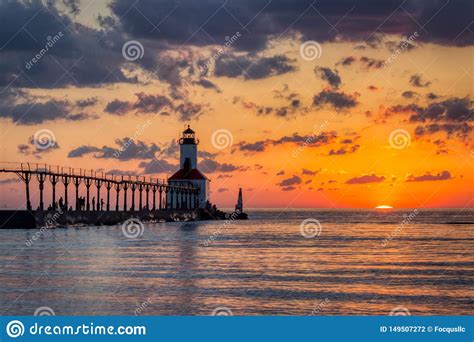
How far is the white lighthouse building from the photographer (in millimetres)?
138625

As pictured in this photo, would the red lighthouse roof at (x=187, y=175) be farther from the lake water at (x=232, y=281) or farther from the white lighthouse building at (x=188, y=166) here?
the lake water at (x=232, y=281)

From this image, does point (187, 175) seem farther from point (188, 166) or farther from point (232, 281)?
point (232, 281)

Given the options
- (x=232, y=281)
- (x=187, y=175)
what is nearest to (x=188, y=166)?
(x=187, y=175)

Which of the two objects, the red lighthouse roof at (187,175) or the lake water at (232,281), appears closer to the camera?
the lake water at (232,281)

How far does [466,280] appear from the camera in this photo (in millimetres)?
36594

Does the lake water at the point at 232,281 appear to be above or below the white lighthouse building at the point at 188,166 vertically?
below

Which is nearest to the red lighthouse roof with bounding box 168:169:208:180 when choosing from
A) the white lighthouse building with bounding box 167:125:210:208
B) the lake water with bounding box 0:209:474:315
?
the white lighthouse building with bounding box 167:125:210:208

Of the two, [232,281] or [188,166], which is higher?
[188,166]

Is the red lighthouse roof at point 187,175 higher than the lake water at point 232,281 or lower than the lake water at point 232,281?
higher

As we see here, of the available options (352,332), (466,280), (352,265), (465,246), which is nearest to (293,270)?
(352,265)

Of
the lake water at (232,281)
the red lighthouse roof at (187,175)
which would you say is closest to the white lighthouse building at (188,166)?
the red lighthouse roof at (187,175)

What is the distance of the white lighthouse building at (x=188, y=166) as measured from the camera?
138625 millimetres

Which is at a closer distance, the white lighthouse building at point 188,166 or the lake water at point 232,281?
the lake water at point 232,281

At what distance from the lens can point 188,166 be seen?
461 ft
